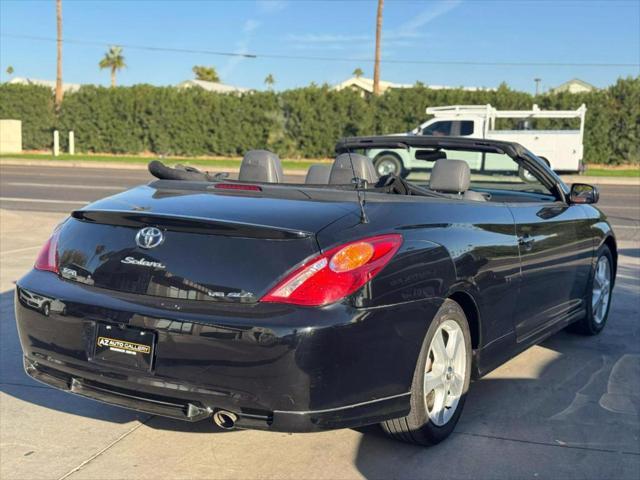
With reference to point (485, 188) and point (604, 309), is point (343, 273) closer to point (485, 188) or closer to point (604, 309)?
point (485, 188)

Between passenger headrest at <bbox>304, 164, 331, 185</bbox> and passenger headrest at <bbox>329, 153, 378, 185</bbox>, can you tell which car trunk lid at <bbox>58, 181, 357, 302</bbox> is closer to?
passenger headrest at <bbox>329, 153, 378, 185</bbox>

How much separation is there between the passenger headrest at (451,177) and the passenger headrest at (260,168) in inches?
40.4

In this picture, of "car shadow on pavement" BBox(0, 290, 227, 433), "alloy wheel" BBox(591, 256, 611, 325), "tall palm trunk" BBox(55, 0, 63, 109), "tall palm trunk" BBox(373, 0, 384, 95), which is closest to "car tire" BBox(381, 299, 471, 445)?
"car shadow on pavement" BBox(0, 290, 227, 433)

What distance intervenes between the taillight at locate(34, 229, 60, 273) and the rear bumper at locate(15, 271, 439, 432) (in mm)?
284

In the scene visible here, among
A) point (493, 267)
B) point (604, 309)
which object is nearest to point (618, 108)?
point (604, 309)

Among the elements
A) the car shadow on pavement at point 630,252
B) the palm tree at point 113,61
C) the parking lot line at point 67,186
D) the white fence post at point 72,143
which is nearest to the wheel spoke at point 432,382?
the car shadow on pavement at point 630,252

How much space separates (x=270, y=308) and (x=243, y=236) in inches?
14.7

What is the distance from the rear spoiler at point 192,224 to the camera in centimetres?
319

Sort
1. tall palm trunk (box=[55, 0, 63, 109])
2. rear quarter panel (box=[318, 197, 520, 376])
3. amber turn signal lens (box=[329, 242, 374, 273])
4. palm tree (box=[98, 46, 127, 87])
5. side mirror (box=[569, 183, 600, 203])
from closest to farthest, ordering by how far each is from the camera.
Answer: amber turn signal lens (box=[329, 242, 374, 273]) < rear quarter panel (box=[318, 197, 520, 376]) < side mirror (box=[569, 183, 600, 203]) < tall palm trunk (box=[55, 0, 63, 109]) < palm tree (box=[98, 46, 127, 87])

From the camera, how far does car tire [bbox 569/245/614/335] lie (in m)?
5.79

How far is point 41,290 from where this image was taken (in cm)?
350

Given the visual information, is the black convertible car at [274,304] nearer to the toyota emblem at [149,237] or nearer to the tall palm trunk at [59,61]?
the toyota emblem at [149,237]

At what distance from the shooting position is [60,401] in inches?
169

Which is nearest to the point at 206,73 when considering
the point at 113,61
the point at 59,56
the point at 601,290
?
the point at 113,61
